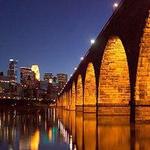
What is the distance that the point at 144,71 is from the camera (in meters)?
25.2

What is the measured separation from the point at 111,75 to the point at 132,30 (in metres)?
14.4

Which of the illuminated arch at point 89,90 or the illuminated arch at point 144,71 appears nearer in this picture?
the illuminated arch at point 144,71

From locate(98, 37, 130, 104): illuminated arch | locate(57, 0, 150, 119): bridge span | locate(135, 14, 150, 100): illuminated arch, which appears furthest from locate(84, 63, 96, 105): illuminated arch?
locate(135, 14, 150, 100): illuminated arch

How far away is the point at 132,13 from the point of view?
25141 millimetres

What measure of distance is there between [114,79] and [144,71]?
1433 centimetres

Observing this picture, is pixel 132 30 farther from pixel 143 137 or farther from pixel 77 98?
pixel 77 98

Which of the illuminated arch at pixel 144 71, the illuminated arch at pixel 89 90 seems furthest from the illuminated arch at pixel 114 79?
the illuminated arch at pixel 89 90

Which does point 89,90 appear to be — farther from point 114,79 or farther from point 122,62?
point 122,62

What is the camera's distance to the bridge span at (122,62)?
960 inches

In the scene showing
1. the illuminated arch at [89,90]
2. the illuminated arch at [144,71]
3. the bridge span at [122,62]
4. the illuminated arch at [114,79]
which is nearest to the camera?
the illuminated arch at [144,71]

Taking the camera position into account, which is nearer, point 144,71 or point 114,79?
point 144,71

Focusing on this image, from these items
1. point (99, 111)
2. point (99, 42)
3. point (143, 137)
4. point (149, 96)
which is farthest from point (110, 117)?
point (143, 137)

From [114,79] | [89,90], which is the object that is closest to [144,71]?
[114,79]

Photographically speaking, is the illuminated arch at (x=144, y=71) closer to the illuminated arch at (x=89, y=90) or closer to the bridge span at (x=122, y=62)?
Answer: the bridge span at (x=122, y=62)
